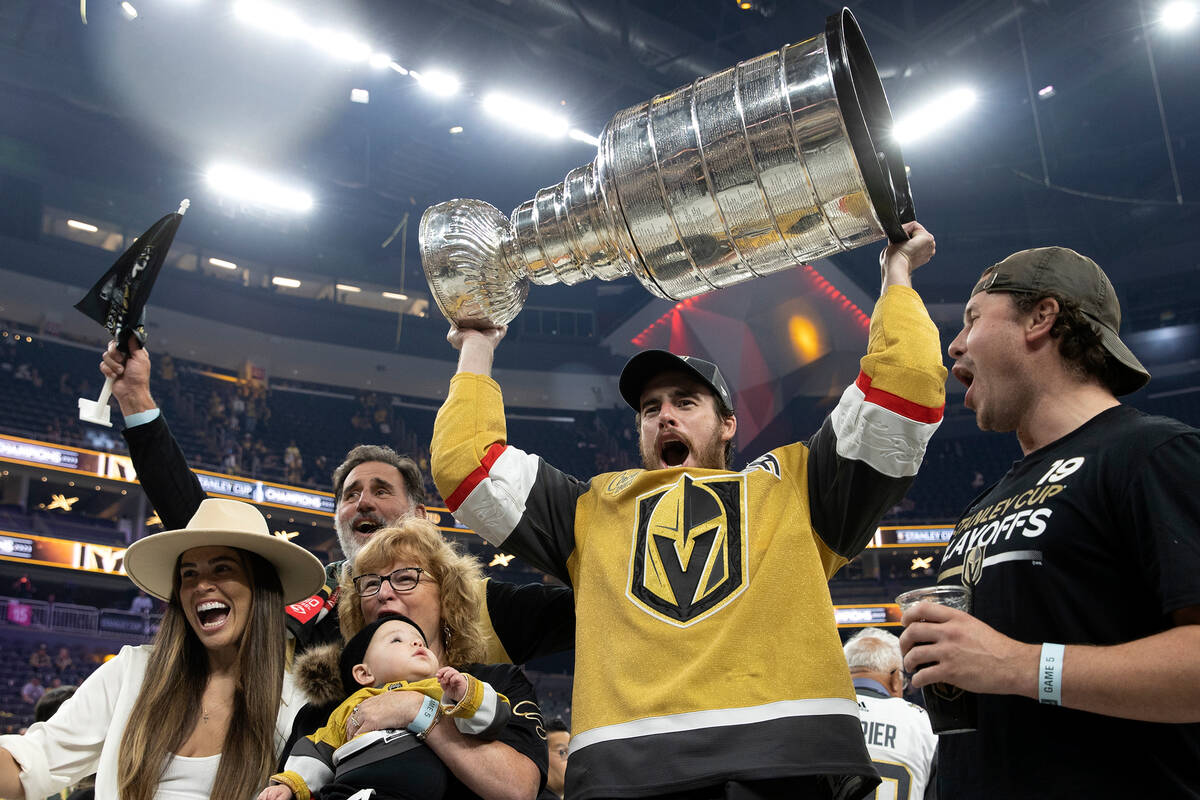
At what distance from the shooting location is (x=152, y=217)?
18.9m

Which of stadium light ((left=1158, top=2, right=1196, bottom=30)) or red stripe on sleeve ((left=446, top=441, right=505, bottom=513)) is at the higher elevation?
stadium light ((left=1158, top=2, right=1196, bottom=30))

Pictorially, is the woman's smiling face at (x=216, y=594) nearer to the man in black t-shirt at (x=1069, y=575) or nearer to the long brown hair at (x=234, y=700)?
the long brown hair at (x=234, y=700)

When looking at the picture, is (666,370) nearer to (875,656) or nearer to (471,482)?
(471,482)

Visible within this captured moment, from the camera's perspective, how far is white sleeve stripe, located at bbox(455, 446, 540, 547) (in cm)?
191

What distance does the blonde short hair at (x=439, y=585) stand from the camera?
2.19m

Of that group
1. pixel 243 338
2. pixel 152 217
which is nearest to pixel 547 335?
pixel 243 338

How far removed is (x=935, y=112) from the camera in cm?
1096

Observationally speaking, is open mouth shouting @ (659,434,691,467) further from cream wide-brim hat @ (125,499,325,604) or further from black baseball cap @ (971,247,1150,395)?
cream wide-brim hat @ (125,499,325,604)

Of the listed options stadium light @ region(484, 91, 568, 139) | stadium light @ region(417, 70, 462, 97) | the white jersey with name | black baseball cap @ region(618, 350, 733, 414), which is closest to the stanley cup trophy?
black baseball cap @ region(618, 350, 733, 414)

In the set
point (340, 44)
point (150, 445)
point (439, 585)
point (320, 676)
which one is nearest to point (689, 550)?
point (439, 585)

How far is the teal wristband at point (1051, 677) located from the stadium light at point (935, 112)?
30.1 ft

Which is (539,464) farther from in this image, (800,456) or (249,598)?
(249,598)

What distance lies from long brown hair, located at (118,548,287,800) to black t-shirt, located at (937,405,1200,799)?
4.79ft

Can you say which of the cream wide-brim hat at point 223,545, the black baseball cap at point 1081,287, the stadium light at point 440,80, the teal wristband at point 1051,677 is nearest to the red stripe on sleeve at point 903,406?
the black baseball cap at point 1081,287
